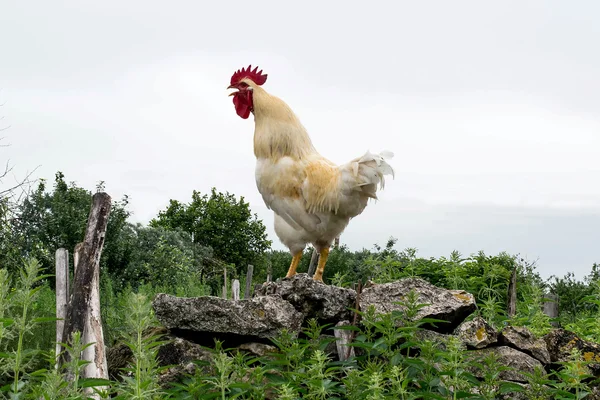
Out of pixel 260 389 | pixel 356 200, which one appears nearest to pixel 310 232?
pixel 356 200

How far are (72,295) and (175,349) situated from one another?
1405mm

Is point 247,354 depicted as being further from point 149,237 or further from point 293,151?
point 149,237

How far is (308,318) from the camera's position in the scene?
6.40 meters

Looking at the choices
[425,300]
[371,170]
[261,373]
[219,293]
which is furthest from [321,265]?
[219,293]

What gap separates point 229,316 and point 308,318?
708 mm

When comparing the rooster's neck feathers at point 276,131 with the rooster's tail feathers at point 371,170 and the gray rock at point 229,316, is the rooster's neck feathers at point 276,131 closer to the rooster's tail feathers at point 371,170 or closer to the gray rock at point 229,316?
the rooster's tail feathers at point 371,170

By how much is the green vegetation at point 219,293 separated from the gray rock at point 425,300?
0.78 ft

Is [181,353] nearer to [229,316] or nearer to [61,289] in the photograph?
[229,316]

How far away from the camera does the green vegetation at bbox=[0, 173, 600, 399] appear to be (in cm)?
372

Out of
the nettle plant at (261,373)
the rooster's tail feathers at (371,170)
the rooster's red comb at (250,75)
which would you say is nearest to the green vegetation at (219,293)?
the nettle plant at (261,373)

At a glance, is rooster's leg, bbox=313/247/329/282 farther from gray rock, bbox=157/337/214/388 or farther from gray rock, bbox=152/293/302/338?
gray rock, bbox=157/337/214/388

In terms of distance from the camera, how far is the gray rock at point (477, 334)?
21.0 feet

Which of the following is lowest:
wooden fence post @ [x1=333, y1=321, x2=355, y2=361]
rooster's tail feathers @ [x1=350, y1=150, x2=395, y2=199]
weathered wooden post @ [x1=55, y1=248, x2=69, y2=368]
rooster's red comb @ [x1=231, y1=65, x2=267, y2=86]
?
wooden fence post @ [x1=333, y1=321, x2=355, y2=361]

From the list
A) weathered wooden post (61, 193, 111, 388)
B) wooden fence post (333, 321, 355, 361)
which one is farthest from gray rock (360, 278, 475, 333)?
weathered wooden post (61, 193, 111, 388)
